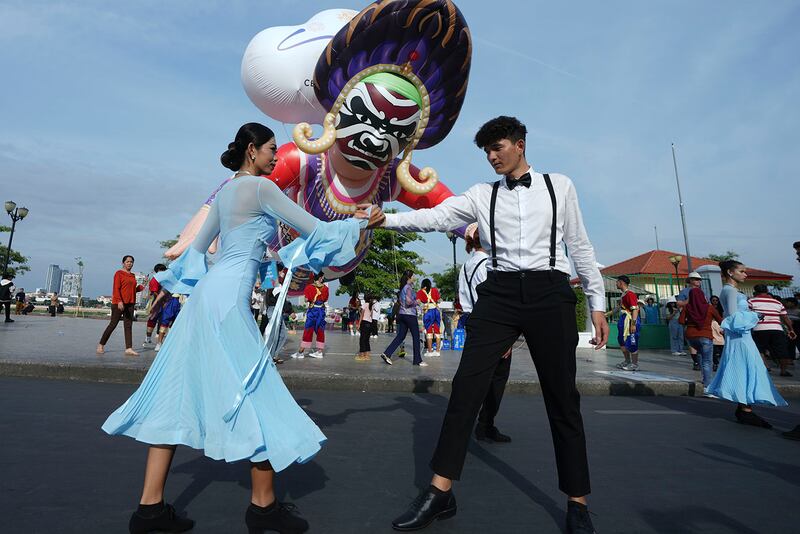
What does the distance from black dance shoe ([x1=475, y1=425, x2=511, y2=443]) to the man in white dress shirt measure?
147cm

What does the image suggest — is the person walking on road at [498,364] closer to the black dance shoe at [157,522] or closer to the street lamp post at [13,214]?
the black dance shoe at [157,522]

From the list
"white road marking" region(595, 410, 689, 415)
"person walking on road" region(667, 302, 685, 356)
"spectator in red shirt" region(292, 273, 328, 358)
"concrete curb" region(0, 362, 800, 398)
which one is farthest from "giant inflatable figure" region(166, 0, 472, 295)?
"person walking on road" region(667, 302, 685, 356)

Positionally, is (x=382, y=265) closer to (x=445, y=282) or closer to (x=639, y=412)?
(x=445, y=282)

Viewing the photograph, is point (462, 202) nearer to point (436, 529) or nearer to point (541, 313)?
point (541, 313)

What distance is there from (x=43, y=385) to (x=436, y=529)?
5569 millimetres

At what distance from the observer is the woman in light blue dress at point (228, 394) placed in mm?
1947

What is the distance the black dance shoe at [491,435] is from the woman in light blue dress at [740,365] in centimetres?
274

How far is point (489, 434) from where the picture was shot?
3.88 meters

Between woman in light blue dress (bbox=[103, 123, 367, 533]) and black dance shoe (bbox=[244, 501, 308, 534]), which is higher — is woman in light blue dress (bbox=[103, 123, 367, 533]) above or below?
above

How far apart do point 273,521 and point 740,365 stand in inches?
201

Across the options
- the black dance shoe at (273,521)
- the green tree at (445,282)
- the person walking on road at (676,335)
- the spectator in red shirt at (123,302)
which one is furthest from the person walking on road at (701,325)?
the green tree at (445,282)

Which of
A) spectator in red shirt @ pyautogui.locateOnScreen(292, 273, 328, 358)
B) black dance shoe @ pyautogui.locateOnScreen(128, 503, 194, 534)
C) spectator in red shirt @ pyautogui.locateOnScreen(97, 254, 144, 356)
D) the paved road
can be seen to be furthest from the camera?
spectator in red shirt @ pyautogui.locateOnScreen(292, 273, 328, 358)

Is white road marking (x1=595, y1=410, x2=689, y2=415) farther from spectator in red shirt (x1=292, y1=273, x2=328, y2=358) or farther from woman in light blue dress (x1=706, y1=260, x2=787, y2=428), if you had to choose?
spectator in red shirt (x1=292, y1=273, x2=328, y2=358)

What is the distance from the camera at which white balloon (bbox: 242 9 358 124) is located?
310 inches
